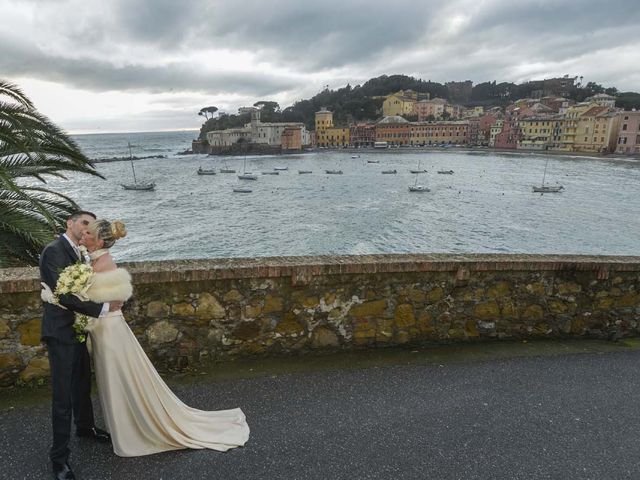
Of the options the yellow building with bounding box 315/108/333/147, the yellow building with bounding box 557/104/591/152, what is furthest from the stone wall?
the yellow building with bounding box 315/108/333/147

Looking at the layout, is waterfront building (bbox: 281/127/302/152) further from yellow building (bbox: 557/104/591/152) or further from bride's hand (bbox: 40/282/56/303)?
bride's hand (bbox: 40/282/56/303)

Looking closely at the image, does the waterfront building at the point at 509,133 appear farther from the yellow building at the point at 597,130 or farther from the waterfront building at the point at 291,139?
the waterfront building at the point at 291,139

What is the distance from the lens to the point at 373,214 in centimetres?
4347

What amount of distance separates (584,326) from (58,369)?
17.5 ft

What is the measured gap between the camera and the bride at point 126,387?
263cm

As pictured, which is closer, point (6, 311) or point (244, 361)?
point (6, 311)

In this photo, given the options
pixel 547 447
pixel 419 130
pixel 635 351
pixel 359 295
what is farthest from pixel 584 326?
pixel 419 130

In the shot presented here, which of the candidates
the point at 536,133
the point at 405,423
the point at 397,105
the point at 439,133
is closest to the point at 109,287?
the point at 405,423

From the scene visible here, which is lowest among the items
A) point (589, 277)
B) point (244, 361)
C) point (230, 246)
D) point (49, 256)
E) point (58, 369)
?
point (230, 246)

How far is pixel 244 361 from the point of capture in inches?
158

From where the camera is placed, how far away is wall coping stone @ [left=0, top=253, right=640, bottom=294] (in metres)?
3.58

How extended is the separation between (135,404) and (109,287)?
84 cm

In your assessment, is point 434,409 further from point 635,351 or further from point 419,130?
point 419,130

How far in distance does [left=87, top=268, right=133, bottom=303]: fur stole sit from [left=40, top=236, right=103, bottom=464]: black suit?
0.19 feet
